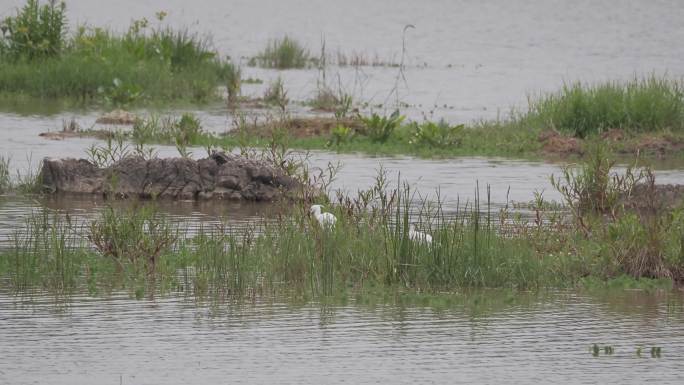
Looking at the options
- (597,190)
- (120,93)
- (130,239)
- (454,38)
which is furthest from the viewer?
(454,38)

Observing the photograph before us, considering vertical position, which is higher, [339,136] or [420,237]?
[339,136]

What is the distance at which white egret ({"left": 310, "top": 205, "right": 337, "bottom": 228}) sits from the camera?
1084 cm

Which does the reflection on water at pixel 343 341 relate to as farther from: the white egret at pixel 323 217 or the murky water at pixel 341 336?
the white egret at pixel 323 217

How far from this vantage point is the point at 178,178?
49.4 feet

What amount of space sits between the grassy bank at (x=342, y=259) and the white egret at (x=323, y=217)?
4.0 inches

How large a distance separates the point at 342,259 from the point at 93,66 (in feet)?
51.5

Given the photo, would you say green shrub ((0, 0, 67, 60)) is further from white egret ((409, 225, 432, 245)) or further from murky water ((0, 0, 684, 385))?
white egret ((409, 225, 432, 245))

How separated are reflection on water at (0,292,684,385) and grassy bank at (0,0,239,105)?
51.2 ft

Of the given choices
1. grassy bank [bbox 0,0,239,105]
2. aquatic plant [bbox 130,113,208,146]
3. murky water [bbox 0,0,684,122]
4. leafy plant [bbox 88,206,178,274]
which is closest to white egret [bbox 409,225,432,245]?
leafy plant [bbox 88,206,178,274]

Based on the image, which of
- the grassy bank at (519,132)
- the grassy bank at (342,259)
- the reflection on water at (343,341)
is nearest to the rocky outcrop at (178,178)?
the grassy bank at (519,132)

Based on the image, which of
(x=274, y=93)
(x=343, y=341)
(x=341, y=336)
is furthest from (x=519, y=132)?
(x=343, y=341)

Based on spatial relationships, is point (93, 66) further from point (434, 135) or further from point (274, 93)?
point (434, 135)

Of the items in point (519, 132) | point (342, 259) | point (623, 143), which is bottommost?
point (342, 259)

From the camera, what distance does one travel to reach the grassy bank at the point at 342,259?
32.7ft
